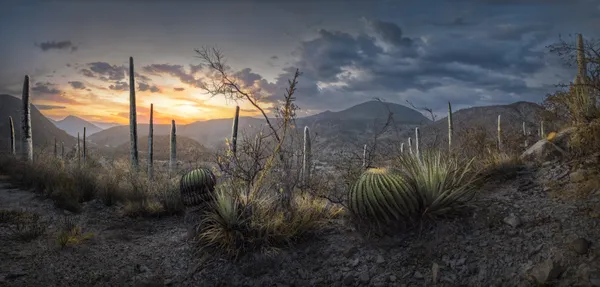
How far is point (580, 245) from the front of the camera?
11.7 feet

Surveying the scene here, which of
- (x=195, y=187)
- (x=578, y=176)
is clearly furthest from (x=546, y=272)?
(x=195, y=187)

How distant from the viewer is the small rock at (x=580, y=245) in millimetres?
3547

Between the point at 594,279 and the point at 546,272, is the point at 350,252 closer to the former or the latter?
the point at 546,272

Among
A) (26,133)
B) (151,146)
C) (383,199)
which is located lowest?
(383,199)

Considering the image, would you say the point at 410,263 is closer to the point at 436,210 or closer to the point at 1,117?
the point at 436,210

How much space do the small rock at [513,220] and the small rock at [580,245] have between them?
722mm

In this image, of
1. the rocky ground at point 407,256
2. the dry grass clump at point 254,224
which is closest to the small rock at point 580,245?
the rocky ground at point 407,256

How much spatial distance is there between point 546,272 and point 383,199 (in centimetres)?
192

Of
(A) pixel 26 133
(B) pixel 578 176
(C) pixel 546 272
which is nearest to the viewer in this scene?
(C) pixel 546 272

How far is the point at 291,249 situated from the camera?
5227mm

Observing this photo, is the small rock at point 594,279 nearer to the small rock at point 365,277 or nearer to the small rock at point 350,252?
the small rock at point 365,277

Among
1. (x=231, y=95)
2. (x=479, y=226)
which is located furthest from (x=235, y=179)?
(x=479, y=226)

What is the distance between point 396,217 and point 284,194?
6.92 ft

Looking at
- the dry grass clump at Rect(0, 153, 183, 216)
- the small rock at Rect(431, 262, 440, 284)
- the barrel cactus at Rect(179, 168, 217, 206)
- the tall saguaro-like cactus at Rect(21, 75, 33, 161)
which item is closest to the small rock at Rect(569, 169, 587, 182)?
the small rock at Rect(431, 262, 440, 284)
